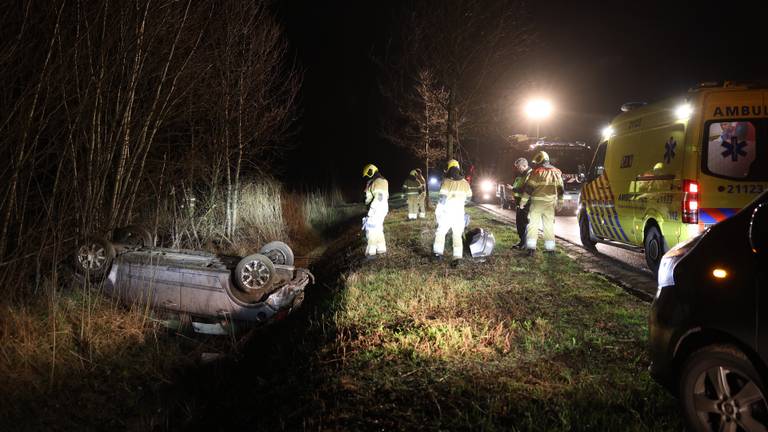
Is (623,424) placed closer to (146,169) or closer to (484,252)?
(484,252)

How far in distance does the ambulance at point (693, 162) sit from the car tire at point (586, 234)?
147 cm

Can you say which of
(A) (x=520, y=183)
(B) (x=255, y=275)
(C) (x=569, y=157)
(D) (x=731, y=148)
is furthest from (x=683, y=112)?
(C) (x=569, y=157)

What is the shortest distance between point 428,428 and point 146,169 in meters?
6.91

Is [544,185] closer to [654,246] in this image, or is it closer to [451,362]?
[654,246]

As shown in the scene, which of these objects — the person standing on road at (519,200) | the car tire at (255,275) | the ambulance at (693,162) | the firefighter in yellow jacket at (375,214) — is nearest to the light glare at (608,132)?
the ambulance at (693,162)

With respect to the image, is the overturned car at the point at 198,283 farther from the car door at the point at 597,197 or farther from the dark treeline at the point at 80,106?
the car door at the point at 597,197

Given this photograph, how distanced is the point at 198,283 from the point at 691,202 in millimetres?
5972

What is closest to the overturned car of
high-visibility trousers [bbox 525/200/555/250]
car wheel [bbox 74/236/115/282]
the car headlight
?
car wheel [bbox 74/236/115/282]

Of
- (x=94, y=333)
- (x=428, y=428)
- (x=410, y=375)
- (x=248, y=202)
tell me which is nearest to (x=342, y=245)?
(x=248, y=202)

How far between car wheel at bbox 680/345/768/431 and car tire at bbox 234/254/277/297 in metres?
4.80

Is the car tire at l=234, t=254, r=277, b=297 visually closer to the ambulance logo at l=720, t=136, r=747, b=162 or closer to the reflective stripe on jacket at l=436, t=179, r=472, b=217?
the reflective stripe on jacket at l=436, t=179, r=472, b=217

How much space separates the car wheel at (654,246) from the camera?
6953mm

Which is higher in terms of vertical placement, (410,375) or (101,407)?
(410,375)

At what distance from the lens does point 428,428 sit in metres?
3.16
